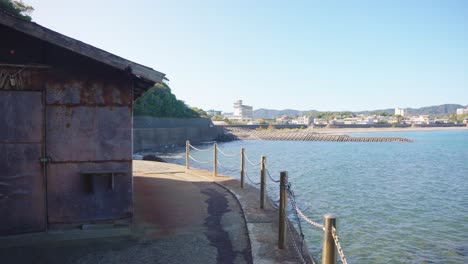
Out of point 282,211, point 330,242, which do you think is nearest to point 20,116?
point 282,211

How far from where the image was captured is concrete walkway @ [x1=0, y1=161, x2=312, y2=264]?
5.33 meters

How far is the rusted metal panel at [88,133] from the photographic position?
230 inches

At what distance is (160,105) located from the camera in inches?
2376

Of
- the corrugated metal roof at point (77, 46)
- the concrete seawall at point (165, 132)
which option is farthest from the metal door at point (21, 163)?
the concrete seawall at point (165, 132)

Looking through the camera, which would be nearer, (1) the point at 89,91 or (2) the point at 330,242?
(2) the point at 330,242

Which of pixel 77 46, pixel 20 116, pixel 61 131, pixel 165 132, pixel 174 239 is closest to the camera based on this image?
pixel 77 46

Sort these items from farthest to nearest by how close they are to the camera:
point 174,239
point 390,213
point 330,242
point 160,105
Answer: point 160,105 < point 390,213 < point 174,239 < point 330,242

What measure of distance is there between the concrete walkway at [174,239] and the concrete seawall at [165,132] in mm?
30845

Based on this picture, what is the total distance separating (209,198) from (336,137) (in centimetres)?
7701

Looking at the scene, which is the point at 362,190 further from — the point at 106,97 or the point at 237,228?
the point at 106,97

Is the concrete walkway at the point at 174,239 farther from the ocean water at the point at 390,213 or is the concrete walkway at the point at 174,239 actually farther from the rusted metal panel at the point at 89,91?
the ocean water at the point at 390,213

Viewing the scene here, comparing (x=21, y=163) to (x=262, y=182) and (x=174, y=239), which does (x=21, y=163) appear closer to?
(x=174, y=239)

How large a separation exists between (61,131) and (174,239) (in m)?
2.63

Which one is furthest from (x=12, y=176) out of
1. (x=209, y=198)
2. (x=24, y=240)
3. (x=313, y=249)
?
(x=313, y=249)
